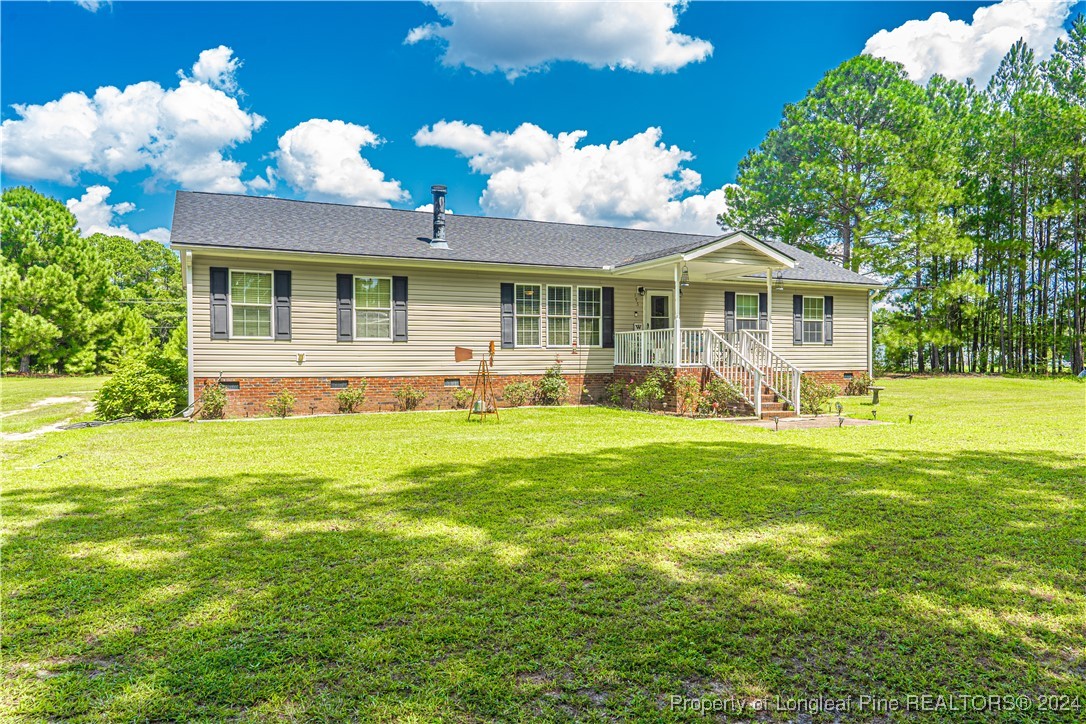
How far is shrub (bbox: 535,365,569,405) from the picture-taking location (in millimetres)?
14531

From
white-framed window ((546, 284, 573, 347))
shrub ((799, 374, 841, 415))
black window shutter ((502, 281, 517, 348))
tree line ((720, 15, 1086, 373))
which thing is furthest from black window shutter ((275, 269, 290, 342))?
tree line ((720, 15, 1086, 373))

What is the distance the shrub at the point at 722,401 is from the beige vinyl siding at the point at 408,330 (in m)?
3.26

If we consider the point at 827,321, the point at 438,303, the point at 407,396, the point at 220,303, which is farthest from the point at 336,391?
the point at 827,321

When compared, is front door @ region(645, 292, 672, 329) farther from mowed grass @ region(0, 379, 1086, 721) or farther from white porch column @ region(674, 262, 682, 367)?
mowed grass @ region(0, 379, 1086, 721)

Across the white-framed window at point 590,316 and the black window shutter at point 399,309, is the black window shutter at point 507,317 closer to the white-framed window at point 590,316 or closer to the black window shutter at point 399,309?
the white-framed window at point 590,316

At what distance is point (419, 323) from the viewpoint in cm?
1373

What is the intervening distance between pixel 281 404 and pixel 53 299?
2182 cm

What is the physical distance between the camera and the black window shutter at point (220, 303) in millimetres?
12070

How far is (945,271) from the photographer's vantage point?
29.5 meters

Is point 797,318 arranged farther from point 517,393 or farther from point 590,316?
point 517,393

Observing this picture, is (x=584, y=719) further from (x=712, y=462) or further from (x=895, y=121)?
(x=895, y=121)

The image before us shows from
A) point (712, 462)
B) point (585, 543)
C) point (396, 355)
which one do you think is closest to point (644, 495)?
point (585, 543)

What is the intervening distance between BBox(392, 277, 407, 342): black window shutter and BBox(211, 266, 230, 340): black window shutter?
324cm

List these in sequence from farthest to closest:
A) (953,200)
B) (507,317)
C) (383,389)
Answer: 1. (953,200)
2. (507,317)
3. (383,389)
